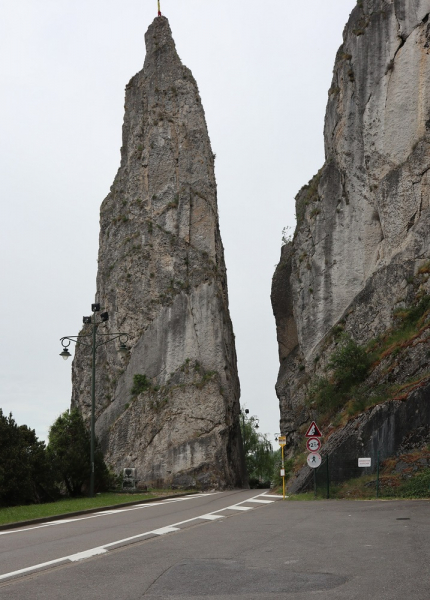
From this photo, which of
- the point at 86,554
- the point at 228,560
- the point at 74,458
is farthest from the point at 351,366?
the point at 228,560

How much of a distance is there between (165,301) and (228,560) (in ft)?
156

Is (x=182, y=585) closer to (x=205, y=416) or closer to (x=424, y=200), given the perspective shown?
(x=424, y=200)

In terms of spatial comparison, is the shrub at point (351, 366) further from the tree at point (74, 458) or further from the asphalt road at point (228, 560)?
the asphalt road at point (228, 560)

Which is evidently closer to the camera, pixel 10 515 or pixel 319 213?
pixel 10 515

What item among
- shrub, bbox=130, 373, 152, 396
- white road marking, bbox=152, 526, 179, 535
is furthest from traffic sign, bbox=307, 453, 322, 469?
shrub, bbox=130, 373, 152, 396

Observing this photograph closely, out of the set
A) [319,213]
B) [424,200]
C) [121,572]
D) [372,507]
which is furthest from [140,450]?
[121,572]

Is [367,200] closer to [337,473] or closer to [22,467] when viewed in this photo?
[337,473]

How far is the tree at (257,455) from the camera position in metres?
69.6

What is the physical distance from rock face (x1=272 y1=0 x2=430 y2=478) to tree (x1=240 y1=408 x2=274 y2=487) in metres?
20.7

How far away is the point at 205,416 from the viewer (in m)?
50.2

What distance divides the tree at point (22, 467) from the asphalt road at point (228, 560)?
895cm

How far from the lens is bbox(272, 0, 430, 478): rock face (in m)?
39.0

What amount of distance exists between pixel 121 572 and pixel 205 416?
1673 inches

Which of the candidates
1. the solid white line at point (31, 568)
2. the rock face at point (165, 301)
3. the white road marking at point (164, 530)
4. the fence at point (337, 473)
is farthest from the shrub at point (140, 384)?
the solid white line at point (31, 568)
